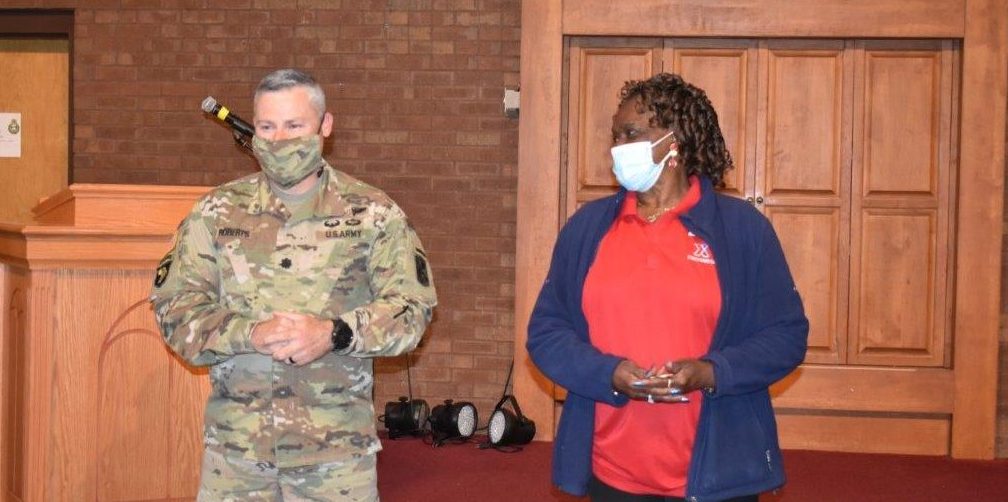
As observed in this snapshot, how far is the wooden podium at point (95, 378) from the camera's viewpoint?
4.07m

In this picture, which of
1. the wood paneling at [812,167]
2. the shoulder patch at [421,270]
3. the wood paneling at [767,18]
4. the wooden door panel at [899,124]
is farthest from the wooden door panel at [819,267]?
the shoulder patch at [421,270]

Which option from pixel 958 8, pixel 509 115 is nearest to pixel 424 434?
pixel 509 115

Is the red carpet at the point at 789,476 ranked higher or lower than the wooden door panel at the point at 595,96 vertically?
lower

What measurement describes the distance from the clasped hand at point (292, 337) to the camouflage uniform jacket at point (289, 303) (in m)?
0.06

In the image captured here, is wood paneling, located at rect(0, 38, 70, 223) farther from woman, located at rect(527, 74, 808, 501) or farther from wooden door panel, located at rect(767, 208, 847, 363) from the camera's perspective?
woman, located at rect(527, 74, 808, 501)

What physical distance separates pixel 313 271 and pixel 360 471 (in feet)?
1.50

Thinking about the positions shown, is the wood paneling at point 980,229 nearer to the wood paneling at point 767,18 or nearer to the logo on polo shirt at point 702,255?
the wood paneling at point 767,18

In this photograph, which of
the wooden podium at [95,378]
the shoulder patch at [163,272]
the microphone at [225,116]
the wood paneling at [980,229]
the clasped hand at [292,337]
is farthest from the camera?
the wood paneling at [980,229]

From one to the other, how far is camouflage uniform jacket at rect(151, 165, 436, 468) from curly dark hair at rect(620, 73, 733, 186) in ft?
2.13

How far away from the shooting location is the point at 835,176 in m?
6.95

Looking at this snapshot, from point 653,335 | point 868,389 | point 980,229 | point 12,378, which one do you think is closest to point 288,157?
point 653,335

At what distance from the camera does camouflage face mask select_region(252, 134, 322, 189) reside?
271 centimetres

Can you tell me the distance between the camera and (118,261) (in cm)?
415

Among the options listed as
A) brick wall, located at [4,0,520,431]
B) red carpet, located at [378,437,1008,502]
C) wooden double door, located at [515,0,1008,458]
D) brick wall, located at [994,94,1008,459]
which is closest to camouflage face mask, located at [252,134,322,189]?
red carpet, located at [378,437,1008,502]
